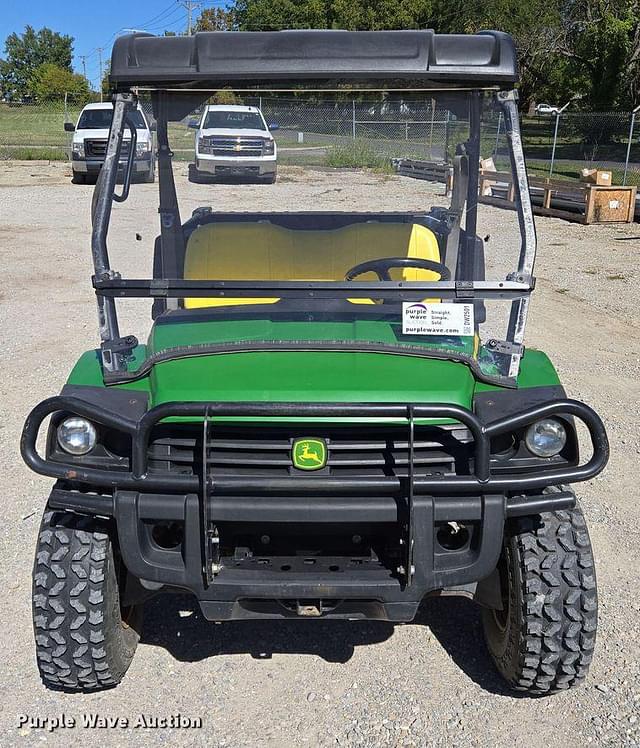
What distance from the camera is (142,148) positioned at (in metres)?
3.48

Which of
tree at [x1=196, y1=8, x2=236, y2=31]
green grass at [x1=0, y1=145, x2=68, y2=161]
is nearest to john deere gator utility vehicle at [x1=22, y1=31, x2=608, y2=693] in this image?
green grass at [x1=0, y1=145, x2=68, y2=161]

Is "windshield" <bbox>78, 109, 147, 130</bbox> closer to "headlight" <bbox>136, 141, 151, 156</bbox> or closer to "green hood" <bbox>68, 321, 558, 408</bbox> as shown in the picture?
"headlight" <bbox>136, 141, 151, 156</bbox>

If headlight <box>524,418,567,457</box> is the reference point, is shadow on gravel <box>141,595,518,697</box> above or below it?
below

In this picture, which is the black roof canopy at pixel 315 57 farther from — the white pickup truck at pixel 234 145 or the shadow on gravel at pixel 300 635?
the shadow on gravel at pixel 300 635

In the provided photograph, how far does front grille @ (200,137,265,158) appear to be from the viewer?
11.6 feet

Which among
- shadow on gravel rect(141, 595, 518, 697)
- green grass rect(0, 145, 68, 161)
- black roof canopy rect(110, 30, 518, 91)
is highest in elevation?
black roof canopy rect(110, 30, 518, 91)

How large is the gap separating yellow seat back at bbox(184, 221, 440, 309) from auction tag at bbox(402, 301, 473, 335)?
0.50 metres

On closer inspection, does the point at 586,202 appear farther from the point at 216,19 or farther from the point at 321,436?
the point at 216,19

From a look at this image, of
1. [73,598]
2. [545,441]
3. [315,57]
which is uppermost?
[315,57]

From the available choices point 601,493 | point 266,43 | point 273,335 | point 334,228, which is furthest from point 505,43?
A: point 601,493

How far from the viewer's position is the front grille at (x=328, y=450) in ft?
8.81

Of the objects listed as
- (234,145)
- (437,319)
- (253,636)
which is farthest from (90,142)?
(437,319)

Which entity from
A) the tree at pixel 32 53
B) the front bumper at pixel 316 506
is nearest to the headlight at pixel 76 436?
the front bumper at pixel 316 506

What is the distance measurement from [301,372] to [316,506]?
47 centimetres
